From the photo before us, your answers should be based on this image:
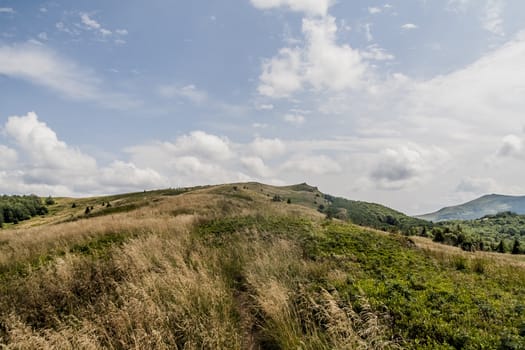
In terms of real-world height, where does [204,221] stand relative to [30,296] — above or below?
above

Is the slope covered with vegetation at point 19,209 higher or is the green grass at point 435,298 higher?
the green grass at point 435,298

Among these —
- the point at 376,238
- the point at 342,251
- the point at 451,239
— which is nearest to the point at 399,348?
the point at 342,251

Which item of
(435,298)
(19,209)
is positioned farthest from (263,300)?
(19,209)

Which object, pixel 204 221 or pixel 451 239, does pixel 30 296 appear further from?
pixel 451 239

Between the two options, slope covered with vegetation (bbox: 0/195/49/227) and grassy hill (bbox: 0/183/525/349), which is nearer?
grassy hill (bbox: 0/183/525/349)

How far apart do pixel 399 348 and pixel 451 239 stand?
225ft

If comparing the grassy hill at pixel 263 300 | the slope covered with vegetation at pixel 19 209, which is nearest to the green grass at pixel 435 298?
the grassy hill at pixel 263 300

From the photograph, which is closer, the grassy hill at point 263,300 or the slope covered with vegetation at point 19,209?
the grassy hill at point 263,300

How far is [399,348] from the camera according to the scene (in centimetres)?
431

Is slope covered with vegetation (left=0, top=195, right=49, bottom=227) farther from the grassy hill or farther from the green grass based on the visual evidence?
the green grass

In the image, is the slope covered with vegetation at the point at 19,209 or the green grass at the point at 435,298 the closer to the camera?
the green grass at the point at 435,298

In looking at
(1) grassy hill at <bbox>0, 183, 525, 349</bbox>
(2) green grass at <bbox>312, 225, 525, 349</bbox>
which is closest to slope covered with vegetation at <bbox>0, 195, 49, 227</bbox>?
(1) grassy hill at <bbox>0, 183, 525, 349</bbox>

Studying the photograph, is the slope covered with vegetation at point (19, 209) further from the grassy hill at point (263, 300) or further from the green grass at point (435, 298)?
the green grass at point (435, 298)

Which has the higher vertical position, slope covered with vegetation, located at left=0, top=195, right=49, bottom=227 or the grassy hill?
the grassy hill
